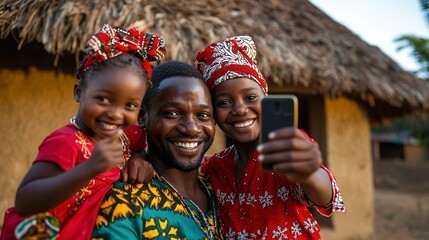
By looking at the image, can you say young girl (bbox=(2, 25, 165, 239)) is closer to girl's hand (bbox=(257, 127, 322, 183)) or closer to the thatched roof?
girl's hand (bbox=(257, 127, 322, 183))

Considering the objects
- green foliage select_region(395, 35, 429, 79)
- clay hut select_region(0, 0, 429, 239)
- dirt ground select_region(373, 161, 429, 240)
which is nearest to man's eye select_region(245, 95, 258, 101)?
clay hut select_region(0, 0, 429, 239)

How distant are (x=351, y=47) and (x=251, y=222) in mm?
5306

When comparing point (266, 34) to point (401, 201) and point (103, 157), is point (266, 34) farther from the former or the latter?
point (401, 201)

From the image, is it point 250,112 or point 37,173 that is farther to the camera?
point 250,112

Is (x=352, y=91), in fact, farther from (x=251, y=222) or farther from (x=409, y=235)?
(x=251, y=222)

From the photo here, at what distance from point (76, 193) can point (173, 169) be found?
1.60ft

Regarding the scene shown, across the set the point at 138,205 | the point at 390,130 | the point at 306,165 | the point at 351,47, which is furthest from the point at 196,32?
the point at 390,130

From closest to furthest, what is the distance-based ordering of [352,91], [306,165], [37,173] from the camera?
[306,165] → [37,173] → [352,91]

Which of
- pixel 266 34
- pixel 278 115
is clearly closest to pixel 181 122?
pixel 278 115

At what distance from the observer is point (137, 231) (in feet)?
5.09

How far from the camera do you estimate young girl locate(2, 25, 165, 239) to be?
4.31 ft

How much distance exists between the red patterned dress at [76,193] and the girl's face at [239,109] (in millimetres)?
590

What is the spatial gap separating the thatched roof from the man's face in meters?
2.54

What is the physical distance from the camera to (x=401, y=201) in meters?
12.7
